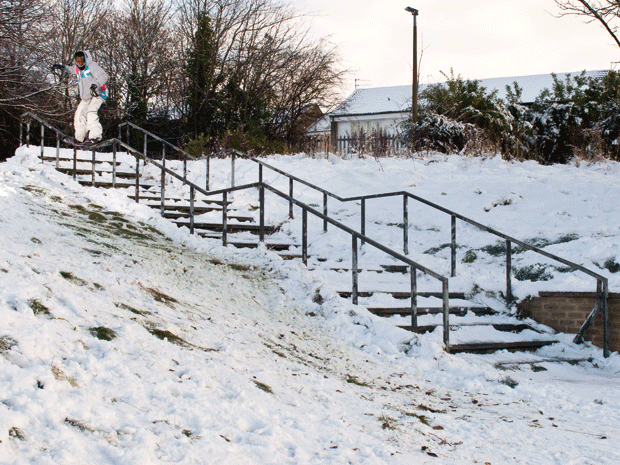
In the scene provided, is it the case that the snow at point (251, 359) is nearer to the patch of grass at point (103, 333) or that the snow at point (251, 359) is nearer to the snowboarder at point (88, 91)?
the patch of grass at point (103, 333)

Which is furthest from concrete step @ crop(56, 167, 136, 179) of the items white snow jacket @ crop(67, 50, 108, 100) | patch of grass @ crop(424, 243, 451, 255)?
patch of grass @ crop(424, 243, 451, 255)

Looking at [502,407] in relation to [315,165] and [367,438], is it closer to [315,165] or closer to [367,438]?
[367,438]

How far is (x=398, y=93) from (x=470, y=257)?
95.1 ft

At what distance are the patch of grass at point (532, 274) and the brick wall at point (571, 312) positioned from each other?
0.54 metres

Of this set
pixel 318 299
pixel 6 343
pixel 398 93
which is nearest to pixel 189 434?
pixel 6 343

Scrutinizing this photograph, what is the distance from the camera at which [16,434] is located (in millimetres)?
2543

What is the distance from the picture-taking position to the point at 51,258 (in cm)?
522

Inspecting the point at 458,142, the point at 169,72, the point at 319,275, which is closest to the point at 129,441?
the point at 319,275

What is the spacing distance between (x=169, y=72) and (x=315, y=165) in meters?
10.4

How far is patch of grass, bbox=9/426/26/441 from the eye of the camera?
252 centimetres

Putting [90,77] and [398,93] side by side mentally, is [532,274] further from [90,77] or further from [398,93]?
[398,93]

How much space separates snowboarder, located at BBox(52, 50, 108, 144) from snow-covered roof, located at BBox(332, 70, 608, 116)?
73.2ft

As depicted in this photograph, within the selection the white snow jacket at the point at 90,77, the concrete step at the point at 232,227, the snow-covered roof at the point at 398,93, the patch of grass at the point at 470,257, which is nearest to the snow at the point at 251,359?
the patch of grass at the point at 470,257

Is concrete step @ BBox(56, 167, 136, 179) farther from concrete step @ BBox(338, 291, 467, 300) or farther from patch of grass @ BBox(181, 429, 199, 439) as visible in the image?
patch of grass @ BBox(181, 429, 199, 439)
